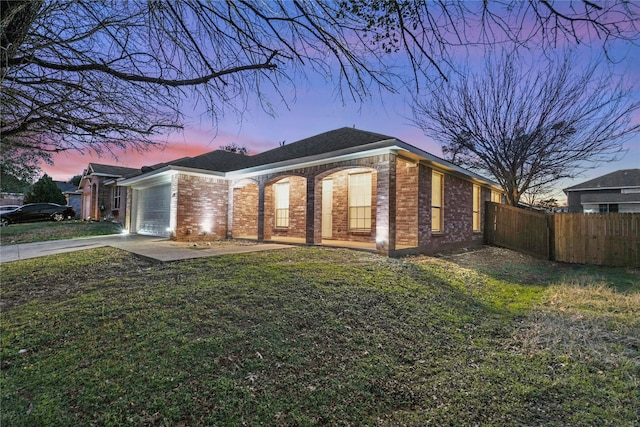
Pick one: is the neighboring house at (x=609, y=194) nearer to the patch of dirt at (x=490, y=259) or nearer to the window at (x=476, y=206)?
the window at (x=476, y=206)

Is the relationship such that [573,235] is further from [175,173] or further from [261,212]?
[175,173]

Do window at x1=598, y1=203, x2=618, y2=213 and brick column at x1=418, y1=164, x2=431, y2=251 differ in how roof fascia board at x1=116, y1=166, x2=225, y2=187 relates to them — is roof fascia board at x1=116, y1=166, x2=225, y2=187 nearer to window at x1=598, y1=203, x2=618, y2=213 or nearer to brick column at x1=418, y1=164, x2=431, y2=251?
brick column at x1=418, y1=164, x2=431, y2=251

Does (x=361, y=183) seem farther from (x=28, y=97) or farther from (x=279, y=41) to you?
(x=28, y=97)

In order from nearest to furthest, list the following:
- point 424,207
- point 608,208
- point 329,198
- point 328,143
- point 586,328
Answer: point 586,328 → point 424,207 → point 328,143 → point 329,198 → point 608,208

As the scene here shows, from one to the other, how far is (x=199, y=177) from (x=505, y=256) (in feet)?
40.9

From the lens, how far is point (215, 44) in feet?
8.92

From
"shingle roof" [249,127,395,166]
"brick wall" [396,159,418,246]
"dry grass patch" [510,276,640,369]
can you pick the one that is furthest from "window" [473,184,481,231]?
"dry grass patch" [510,276,640,369]

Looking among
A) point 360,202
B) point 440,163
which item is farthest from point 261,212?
point 440,163

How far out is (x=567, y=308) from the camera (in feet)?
16.7

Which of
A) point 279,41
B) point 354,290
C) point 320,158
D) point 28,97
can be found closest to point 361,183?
point 320,158

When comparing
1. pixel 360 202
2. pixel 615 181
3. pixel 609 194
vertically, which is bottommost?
pixel 360 202

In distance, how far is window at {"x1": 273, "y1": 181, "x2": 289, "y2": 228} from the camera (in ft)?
43.9

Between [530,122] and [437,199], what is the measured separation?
5722 mm

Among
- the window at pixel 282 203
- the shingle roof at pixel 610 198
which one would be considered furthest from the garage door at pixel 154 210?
the shingle roof at pixel 610 198
